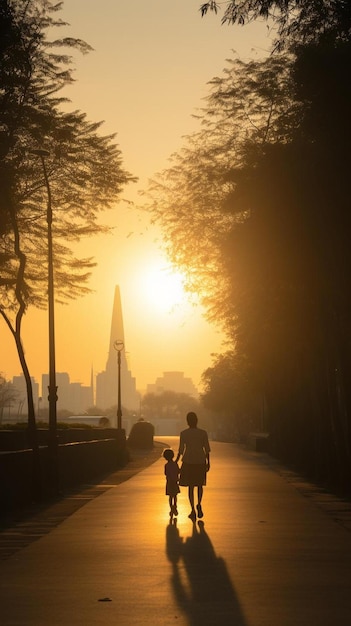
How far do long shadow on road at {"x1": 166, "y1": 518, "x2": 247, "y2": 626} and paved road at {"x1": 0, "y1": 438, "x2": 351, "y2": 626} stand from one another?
0.01m

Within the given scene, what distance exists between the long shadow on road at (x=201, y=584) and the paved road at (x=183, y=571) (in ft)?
0.04

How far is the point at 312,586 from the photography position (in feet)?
45.2

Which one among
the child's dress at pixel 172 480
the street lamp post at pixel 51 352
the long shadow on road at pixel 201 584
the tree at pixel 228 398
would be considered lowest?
the long shadow on road at pixel 201 584

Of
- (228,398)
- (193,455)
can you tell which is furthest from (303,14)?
(228,398)

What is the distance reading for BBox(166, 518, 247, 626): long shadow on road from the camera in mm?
11742

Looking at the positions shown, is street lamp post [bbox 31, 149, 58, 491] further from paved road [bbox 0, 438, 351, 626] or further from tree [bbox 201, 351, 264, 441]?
tree [bbox 201, 351, 264, 441]

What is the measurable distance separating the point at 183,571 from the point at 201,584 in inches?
47.8

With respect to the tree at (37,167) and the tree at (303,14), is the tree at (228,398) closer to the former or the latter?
the tree at (37,167)

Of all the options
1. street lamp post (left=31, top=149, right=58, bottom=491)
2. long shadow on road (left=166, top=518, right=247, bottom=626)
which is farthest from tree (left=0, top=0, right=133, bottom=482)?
long shadow on road (left=166, top=518, right=247, bottom=626)

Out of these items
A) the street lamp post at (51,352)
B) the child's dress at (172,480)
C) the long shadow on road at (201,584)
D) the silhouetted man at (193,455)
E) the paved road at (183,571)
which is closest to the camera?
the long shadow on road at (201,584)

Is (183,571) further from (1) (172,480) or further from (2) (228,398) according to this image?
(2) (228,398)

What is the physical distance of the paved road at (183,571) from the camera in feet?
38.9

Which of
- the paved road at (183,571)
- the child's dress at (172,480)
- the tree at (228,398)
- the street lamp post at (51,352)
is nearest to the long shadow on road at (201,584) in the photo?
the paved road at (183,571)

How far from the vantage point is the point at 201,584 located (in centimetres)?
1402
